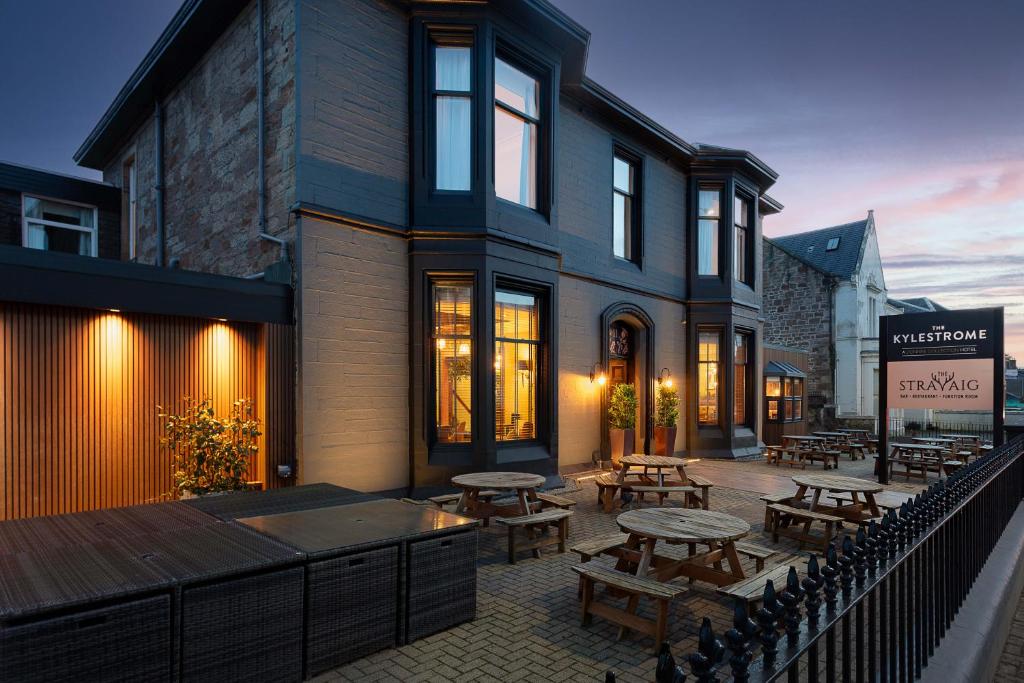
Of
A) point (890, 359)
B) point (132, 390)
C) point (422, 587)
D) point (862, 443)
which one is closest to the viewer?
point (422, 587)

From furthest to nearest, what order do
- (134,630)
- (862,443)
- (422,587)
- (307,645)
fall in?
1. (862,443)
2. (422,587)
3. (307,645)
4. (134,630)

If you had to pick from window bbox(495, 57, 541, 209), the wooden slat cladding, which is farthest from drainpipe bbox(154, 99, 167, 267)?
window bbox(495, 57, 541, 209)

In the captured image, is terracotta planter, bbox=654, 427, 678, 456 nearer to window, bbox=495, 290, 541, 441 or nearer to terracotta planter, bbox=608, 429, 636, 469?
terracotta planter, bbox=608, 429, 636, 469

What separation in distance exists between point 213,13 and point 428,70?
3512 mm

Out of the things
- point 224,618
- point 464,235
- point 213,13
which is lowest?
point 224,618

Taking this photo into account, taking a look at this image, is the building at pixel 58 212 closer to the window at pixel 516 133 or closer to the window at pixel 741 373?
the window at pixel 516 133

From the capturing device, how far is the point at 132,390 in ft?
21.0

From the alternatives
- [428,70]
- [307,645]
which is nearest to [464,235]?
[428,70]

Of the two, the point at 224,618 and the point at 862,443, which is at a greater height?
the point at 224,618

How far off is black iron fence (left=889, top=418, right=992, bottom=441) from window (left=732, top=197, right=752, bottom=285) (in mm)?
12273

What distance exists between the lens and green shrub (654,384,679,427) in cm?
1266

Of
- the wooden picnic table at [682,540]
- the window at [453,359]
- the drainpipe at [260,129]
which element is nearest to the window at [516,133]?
the window at [453,359]

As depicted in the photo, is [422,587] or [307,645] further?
[422,587]

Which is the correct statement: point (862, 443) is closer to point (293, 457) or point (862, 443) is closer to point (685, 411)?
point (685, 411)
